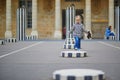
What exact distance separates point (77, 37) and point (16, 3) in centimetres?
4623

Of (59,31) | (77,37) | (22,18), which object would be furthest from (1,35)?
(77,37)

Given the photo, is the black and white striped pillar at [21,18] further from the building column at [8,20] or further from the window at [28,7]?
the window at [28,7]

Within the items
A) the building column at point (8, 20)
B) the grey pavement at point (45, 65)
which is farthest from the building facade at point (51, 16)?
the grey pavement at point (45, 65)

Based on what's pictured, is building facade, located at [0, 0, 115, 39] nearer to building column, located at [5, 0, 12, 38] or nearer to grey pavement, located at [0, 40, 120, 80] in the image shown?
building column, located at [5, 0, 12, 38]

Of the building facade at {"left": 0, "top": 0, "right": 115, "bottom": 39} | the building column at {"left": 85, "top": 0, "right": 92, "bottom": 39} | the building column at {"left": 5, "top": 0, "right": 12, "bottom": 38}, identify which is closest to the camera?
the building column at {"left": 85, "top": 0, "right": 92, "bottom": 39}

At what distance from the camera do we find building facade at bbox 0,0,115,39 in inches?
2343

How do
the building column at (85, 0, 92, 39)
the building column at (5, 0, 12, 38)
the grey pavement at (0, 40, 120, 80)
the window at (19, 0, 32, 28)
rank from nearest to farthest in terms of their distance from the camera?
the grey pavement at (0, 40, 120, 80)
the building column at (85, 0, 92, 39)
the building column at (5, 0, 12, 38)
the window at (19, 0, 32, 28)

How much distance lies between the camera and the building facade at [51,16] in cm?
5950

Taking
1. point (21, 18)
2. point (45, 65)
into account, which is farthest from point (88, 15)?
point (45, 65)

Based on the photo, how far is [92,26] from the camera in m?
61.6

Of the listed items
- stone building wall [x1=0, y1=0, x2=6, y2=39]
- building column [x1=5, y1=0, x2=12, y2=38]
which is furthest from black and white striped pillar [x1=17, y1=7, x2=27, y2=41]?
stone building wall [x1=0, y1=0, x2=6, y2=39]

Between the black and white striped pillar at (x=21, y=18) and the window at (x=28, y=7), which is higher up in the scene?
the window at (x=28, y=7)

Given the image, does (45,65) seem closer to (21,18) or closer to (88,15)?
(21,18)

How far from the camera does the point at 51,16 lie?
6384 centimetres
